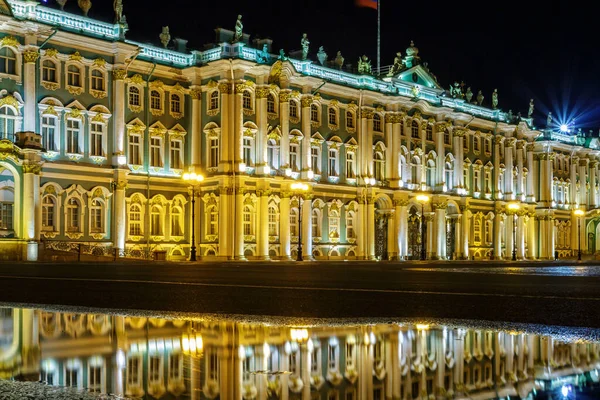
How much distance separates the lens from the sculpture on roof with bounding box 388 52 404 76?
68250 millimetres

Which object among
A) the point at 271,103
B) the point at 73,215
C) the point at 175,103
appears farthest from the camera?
the point at 271,103

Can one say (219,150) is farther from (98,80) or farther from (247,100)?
(98,80)

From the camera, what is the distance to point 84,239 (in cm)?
4819

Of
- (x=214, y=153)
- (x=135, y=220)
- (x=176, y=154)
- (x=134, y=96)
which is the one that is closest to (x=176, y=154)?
(x=176, y=154)

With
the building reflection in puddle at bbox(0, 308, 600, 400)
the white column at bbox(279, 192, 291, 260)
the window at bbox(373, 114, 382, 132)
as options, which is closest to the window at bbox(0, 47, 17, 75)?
the white column at bbox(279, 192, 291, 260)

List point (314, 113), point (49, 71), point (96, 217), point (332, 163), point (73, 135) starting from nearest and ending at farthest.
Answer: point (49, 71)
point (73, 135)
point (96, 217)
point (314, 113)
point (332, 163)

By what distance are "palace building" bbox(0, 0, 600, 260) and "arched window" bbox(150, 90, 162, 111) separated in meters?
0.09

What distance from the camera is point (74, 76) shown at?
4859 centimetres

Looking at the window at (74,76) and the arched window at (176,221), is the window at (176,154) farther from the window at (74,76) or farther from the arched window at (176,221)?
the window at (74,76)

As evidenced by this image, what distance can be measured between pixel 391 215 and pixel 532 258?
24702 millimetres

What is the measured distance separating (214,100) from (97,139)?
863 centimetres

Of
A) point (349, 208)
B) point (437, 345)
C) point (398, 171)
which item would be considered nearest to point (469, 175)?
point (398, 171)

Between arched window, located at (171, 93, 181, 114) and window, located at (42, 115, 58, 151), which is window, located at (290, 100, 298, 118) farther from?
window, located at (42, 115, 58, 151)

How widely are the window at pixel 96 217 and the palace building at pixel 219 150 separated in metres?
0.11
